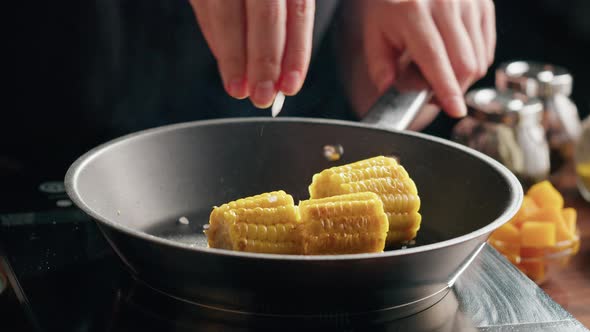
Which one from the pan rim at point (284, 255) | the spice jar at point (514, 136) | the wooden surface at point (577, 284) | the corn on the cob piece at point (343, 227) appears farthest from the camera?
the spice jar at point (514, 136)

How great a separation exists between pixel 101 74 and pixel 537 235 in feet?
3.23

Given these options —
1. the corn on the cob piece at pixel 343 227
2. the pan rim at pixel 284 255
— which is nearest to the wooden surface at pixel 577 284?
the pan rim at pixel 284 255

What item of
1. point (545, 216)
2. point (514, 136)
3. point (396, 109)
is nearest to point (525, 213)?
point (545, 216)

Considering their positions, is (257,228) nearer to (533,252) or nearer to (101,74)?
(533,252)

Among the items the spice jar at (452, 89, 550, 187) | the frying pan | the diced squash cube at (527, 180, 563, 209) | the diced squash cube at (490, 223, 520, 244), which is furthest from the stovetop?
the spice jar at (452, 89, 550, 187)

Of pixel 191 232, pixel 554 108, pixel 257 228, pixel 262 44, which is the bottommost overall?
pixel 554 108

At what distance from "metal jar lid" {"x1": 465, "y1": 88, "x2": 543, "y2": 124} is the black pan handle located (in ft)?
1.12

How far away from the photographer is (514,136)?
1406 millimetres

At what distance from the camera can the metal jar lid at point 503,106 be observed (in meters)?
1.40

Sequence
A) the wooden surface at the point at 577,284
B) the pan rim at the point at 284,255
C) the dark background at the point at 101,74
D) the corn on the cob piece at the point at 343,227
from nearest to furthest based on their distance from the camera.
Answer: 1. the pan rim at the point at 284,255
2. the corn on the cob piece at the point at 343,227
3. the wooden surface at the point at 577,284
4. the dark background at the point at 101,74

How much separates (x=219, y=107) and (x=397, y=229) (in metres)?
0.96

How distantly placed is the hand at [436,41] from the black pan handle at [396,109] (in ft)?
0.13

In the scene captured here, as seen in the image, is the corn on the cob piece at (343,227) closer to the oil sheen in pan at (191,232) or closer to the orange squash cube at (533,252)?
the oil sheen in pan at (191,232)

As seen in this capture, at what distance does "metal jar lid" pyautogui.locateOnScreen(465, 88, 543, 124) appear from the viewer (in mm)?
1398
